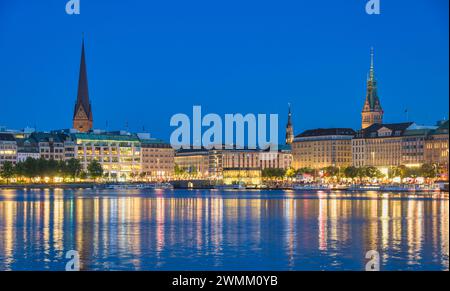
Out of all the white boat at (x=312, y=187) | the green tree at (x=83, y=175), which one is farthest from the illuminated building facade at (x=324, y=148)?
the green tree at (x=83, y=175)

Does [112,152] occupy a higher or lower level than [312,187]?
higher

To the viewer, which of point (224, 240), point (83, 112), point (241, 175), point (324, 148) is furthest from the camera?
point (241, 175)

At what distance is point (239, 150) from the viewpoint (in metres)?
199

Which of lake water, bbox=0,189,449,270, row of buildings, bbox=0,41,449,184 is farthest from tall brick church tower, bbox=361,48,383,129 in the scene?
lake water, bbox=0,189,449,270

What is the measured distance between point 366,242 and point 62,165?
4180 inches

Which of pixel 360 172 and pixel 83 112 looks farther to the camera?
pixel 83 112

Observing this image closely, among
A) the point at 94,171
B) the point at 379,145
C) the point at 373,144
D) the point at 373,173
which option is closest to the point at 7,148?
the point at 94,171

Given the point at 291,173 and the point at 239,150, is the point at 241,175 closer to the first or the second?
the point at 239,150

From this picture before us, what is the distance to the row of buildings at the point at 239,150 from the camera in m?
144

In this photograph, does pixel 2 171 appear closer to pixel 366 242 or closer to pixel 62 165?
pixel 62 165

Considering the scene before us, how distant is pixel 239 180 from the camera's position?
180125 millimetres

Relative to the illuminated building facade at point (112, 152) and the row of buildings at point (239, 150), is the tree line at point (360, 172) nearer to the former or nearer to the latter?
the row of buildings at point (239, 150)

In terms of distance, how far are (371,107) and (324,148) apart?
2215 centimetres
